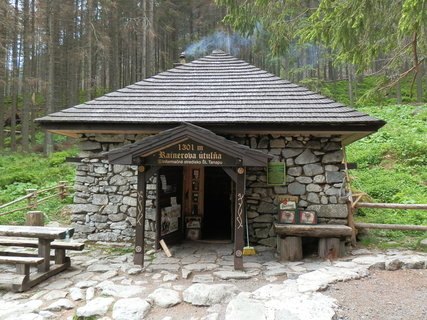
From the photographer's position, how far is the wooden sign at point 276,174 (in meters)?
6.41

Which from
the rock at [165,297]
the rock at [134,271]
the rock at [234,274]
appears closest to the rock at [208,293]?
the rock at [165,297]

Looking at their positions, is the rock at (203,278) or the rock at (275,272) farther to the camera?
the rock at (275,272)

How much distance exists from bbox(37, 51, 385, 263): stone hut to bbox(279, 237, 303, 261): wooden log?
77cm

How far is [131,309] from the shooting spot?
3.82 metres

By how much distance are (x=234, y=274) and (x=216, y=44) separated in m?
19.6

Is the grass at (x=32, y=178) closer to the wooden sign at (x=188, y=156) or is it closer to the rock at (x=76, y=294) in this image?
the rock at (x=76, y=294)

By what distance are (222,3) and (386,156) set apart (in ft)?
31.4

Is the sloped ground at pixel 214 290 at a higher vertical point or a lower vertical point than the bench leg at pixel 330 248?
lower

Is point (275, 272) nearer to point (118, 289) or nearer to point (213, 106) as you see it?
point (118, 289)

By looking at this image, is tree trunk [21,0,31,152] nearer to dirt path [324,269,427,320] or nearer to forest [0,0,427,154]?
forest [0,0,427,154]

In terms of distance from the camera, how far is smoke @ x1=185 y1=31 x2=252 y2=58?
21578 millimetres

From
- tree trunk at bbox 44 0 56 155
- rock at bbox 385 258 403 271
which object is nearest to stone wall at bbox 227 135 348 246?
rock at bbox 385 258 403 271

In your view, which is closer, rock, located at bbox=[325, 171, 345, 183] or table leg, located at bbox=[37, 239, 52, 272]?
table leg, located at bbox=[37, 239, 52, 272]

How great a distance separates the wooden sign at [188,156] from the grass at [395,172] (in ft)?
12.6
